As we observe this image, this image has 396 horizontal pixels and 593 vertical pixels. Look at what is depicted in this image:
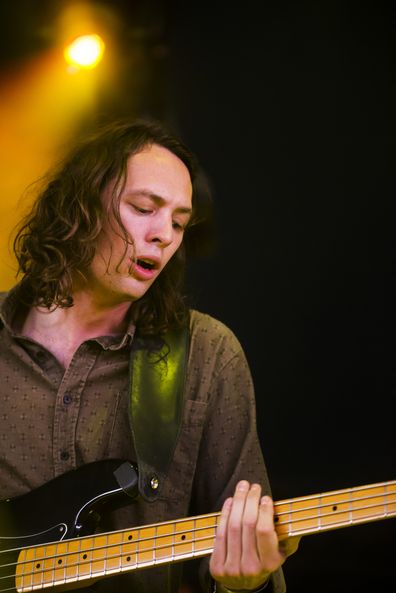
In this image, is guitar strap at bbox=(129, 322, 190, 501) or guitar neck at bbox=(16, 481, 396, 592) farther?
guitar strap at bbox=(129, 322, 190, 501)

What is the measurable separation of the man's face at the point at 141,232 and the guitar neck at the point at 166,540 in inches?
24.7

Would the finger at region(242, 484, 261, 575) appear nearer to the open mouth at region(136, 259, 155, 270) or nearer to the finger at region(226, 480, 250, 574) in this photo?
the finger at region(226, 480, 250, 574)

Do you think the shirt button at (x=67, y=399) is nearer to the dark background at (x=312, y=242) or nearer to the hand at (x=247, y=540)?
the hand at (x=247, y=540)

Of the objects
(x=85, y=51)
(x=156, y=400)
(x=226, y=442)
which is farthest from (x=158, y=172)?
(x=85, y=51)

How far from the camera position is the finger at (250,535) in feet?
4.33

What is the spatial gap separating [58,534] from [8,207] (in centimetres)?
202

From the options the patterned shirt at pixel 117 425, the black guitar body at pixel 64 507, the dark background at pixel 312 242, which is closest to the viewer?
the black guitar body at pixel 64 507

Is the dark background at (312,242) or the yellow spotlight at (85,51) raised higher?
the yellow spotlight at (85,51)

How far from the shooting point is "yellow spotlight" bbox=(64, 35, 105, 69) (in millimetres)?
3002

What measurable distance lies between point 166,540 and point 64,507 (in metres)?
0.27

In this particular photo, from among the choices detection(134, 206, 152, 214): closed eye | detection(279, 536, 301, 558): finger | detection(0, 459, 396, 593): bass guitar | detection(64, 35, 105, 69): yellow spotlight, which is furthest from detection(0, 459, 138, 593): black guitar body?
detection(64, 35, 105, 69): yellow spotlight

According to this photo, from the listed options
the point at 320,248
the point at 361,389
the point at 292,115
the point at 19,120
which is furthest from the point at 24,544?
the point at 19,120

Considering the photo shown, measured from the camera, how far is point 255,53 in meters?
2.59

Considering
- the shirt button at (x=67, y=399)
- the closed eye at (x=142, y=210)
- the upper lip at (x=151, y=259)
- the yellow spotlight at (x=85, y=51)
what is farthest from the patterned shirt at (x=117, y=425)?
the yellow spotlight at (x=85, y=51)
